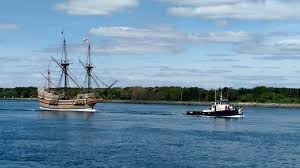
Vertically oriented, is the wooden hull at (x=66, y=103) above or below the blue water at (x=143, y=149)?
above

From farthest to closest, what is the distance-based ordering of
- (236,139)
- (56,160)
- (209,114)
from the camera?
1. (209,114)
2. (236,139)
3. (56,160)

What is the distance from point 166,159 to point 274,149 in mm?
15664

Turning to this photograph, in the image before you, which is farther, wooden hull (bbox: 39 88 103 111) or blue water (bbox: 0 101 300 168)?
wooden hull (bbox: 39 88 103 111)

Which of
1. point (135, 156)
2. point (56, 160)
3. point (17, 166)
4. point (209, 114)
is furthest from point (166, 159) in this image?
point (209, 114)

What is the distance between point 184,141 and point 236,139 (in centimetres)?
827

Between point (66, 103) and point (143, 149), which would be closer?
point (143, 149)

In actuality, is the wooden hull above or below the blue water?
above

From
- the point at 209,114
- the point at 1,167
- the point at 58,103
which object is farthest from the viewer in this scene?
the point at 58,103

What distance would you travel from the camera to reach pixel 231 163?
50.8 metres

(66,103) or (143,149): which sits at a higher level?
(66,103)

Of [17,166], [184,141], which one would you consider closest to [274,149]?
[184,141]

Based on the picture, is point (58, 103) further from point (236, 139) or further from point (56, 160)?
point (56, 160)

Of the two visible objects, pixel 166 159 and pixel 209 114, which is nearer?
pixel 166 159

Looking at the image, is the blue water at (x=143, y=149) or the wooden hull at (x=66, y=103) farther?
the wooden hull at (x=66, y=103)
